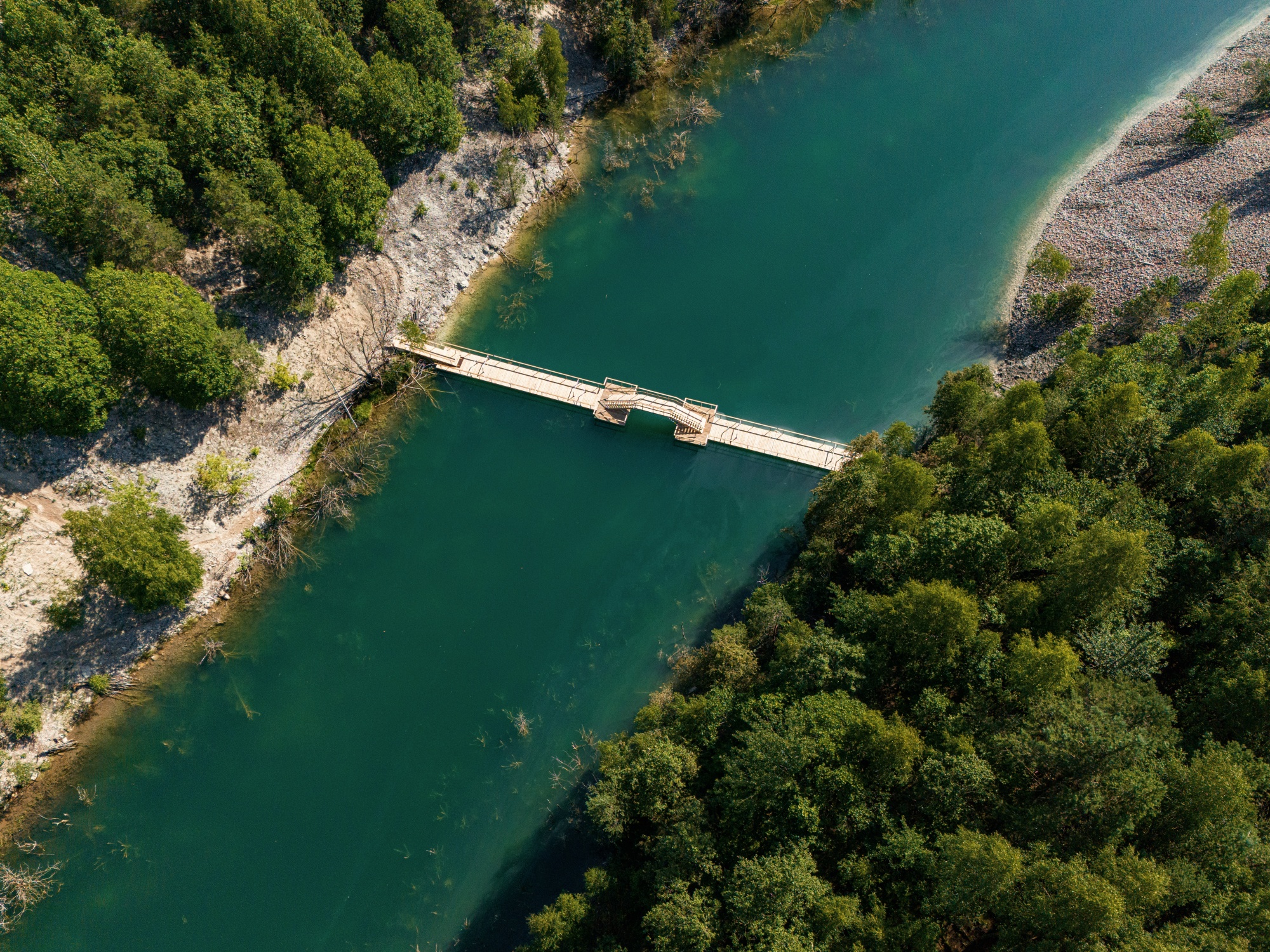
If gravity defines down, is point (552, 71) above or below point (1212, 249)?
below

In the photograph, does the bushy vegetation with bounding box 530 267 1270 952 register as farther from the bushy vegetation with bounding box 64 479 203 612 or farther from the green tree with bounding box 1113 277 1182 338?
the bushy vegetation with bounding box 64 479 203 612

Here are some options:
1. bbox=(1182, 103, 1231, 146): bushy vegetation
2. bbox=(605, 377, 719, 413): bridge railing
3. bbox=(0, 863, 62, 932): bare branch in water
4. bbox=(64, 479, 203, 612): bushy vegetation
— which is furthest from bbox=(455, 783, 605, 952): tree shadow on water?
bbox=(1182, 103, 1231, 146): bushy vegetation

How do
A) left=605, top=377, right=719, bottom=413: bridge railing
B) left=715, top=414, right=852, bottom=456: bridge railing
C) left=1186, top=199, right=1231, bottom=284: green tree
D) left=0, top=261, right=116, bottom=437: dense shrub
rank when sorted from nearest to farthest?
left=0, top=261, right=116, bottom=437: dense shrub, left=1186, top=199, right=1231, bottom=284: green tree, left=715, top=414, right=852, bottom=456: bridge railing, left=605, top=377, right=719, bottom=413: bridge railing

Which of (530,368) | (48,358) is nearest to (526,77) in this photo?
(530,368)

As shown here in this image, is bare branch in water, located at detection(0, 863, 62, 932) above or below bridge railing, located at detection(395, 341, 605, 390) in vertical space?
below

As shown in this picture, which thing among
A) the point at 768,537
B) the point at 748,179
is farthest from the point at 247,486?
the point at 748,179

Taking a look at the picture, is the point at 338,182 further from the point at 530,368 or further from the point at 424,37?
the point at 530,368

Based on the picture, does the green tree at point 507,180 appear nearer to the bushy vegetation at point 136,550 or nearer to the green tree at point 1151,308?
the bushy vegetation at point 136,550
